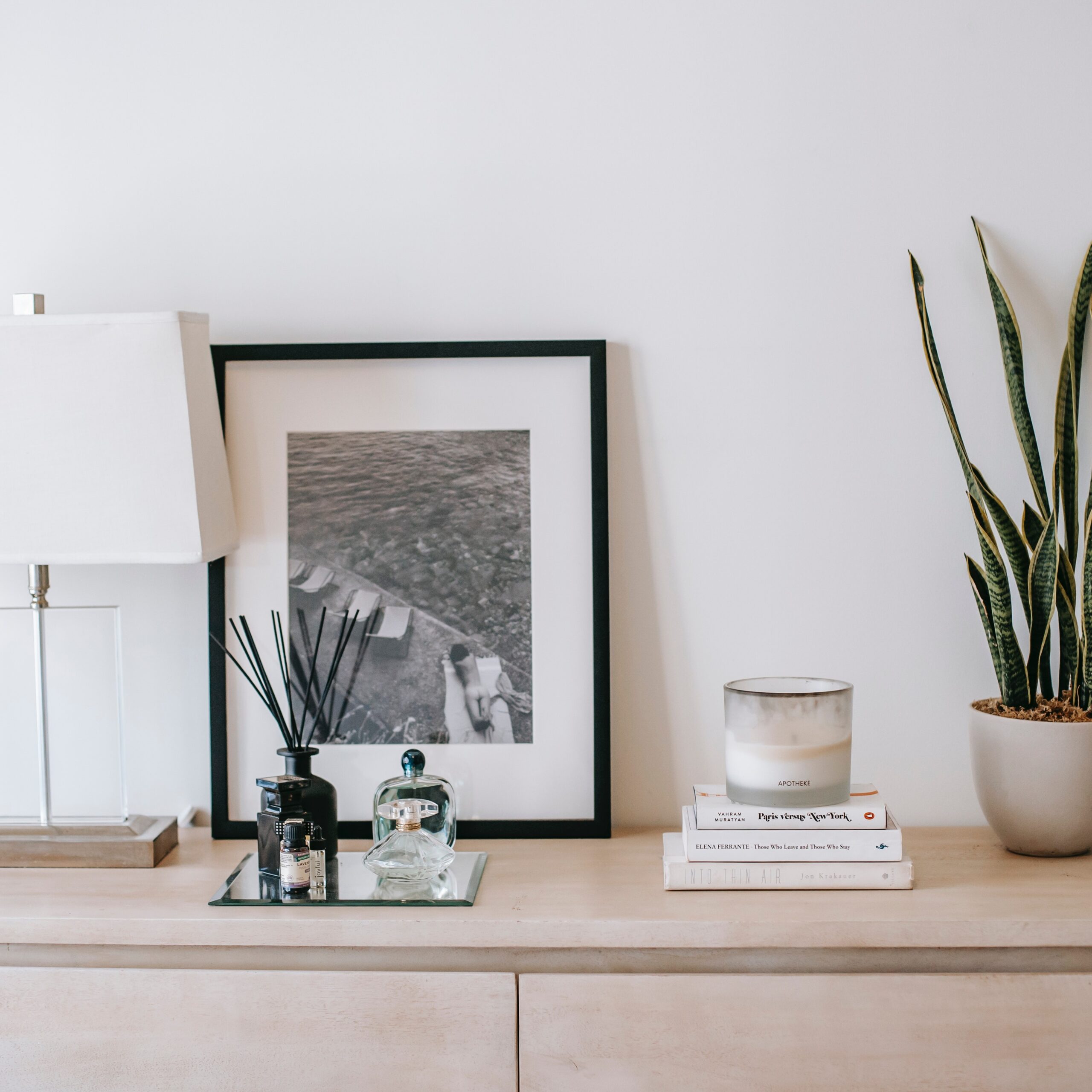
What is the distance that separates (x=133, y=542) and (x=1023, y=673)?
1.00 meters

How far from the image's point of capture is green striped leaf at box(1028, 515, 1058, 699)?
1057 mm

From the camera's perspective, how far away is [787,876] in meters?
0.98

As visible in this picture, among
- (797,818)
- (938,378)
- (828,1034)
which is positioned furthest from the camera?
(938,378)

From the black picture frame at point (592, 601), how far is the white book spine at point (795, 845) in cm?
19

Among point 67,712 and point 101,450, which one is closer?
point 101,450

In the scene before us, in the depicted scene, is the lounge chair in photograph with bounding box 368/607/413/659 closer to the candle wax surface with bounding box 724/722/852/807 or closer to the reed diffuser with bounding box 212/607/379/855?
the reed diffuser with bounding box 212/607/379/855

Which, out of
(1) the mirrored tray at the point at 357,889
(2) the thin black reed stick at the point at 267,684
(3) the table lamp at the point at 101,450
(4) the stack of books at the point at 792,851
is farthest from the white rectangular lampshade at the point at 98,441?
(4) the stack of books at the point at 792,851

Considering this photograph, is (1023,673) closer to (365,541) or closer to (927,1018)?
(927,1018)

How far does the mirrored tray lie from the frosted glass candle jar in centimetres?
31

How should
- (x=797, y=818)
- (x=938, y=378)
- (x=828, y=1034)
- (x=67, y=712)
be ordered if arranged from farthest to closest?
(x=67, y=712), (x=938, y=378), (x=797, y=818), (x=828, y=1034)

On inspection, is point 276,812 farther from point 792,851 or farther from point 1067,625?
point 1067,625

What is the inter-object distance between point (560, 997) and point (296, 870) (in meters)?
0.29

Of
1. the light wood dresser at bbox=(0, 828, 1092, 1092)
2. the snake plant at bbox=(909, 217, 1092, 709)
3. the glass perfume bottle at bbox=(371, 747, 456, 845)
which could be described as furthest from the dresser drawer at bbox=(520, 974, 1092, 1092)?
the snake plant at bbox=(909, 217, 1092, 709)

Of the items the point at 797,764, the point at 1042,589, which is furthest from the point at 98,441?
the point at 1042,589
